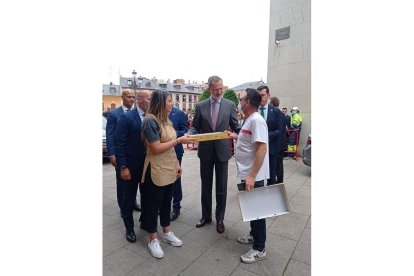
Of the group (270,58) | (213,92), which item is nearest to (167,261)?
(213,92)

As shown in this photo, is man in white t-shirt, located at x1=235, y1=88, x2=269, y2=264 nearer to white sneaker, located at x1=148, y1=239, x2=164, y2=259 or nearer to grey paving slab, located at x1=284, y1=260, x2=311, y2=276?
grey paving slab, located at x1=284, y1=260, x2=311, y2=276

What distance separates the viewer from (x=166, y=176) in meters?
2.55

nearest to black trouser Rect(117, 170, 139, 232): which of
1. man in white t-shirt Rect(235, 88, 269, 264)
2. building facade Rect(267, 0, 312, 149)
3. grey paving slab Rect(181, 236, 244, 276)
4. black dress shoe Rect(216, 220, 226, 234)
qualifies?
grey paving slab Rect(181, 236, 244, 276)

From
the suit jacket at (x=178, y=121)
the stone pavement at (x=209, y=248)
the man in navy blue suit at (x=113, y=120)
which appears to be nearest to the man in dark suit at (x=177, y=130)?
the suit jacket at (x=178, y=121)

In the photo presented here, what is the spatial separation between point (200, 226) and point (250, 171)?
51.8 inches

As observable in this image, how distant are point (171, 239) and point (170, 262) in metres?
0.37

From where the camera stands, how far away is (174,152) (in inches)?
106

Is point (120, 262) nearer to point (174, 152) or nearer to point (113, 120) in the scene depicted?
point (174, 152)

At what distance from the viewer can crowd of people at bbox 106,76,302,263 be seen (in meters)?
2.42

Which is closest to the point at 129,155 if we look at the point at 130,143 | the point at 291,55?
the point at 130,143

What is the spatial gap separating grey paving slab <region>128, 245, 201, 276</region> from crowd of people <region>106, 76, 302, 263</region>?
95 millimetres

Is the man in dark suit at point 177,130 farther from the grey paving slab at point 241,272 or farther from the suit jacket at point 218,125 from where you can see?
the grey paving slab at point 241,272

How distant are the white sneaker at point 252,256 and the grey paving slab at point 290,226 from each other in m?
0.62

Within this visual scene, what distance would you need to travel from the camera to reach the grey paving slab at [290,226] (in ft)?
10.0
